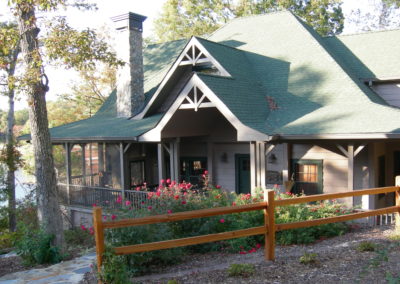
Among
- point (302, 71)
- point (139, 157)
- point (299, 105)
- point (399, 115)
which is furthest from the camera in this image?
point (139, 157)

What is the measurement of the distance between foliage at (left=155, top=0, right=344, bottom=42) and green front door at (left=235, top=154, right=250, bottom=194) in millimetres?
18933

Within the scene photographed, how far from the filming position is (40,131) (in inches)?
391

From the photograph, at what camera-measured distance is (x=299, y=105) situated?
13508 millimetres

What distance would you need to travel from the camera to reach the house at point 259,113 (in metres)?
11.9

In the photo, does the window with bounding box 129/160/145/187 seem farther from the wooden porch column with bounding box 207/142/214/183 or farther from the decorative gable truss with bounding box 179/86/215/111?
the decorative gable truss with bounding box 179/86/215/111

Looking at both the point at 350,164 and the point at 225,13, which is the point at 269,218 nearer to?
the point at 350,164

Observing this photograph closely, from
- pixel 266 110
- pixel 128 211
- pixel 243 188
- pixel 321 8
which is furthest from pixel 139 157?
pixel 321 8

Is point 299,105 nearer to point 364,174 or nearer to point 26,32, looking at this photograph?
point 364,174

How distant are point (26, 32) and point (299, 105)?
855 centimetres

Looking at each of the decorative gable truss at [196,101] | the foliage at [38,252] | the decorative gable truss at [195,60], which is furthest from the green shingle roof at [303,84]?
the foliage at [38,252]

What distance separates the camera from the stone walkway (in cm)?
636

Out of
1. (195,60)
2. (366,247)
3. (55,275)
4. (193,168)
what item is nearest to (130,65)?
(195,60)

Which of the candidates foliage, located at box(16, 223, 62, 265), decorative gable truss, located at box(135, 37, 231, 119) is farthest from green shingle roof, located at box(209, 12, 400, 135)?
foliage, located at box(16, 223, 62, 265)

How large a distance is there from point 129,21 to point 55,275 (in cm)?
1262
